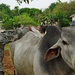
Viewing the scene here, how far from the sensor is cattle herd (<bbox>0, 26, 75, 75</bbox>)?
12.8 feet

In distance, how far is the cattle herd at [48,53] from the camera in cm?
391

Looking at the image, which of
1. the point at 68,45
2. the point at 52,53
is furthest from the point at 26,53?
the point at 68,45

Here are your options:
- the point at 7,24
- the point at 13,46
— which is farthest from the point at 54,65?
the point at 7,24

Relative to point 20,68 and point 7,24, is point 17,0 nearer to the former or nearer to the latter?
point 20,68

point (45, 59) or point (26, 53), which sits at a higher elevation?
point (45, 59)

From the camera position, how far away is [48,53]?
169 inches

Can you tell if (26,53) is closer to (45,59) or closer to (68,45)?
(45,59)

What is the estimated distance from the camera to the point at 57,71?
442cm

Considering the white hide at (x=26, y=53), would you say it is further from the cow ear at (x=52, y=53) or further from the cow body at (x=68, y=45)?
the cow body at (x=68, y=45)

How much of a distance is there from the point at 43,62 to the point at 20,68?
1549 mm

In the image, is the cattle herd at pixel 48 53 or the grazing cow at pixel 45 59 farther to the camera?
the grazing cow at pixel 45 59

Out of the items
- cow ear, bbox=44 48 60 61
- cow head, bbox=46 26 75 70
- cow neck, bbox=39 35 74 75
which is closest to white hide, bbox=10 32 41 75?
cow neck, bbox=39 35 74 75

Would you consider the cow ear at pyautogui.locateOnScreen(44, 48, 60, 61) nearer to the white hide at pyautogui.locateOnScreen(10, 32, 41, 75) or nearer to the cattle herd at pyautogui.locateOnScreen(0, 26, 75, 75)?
the cattle herd at pyautogui.locateOnScreen(0, 26, 75, 75)

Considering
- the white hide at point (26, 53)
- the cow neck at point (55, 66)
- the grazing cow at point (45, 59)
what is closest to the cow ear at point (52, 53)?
the grazing cow at point (45, 59)
